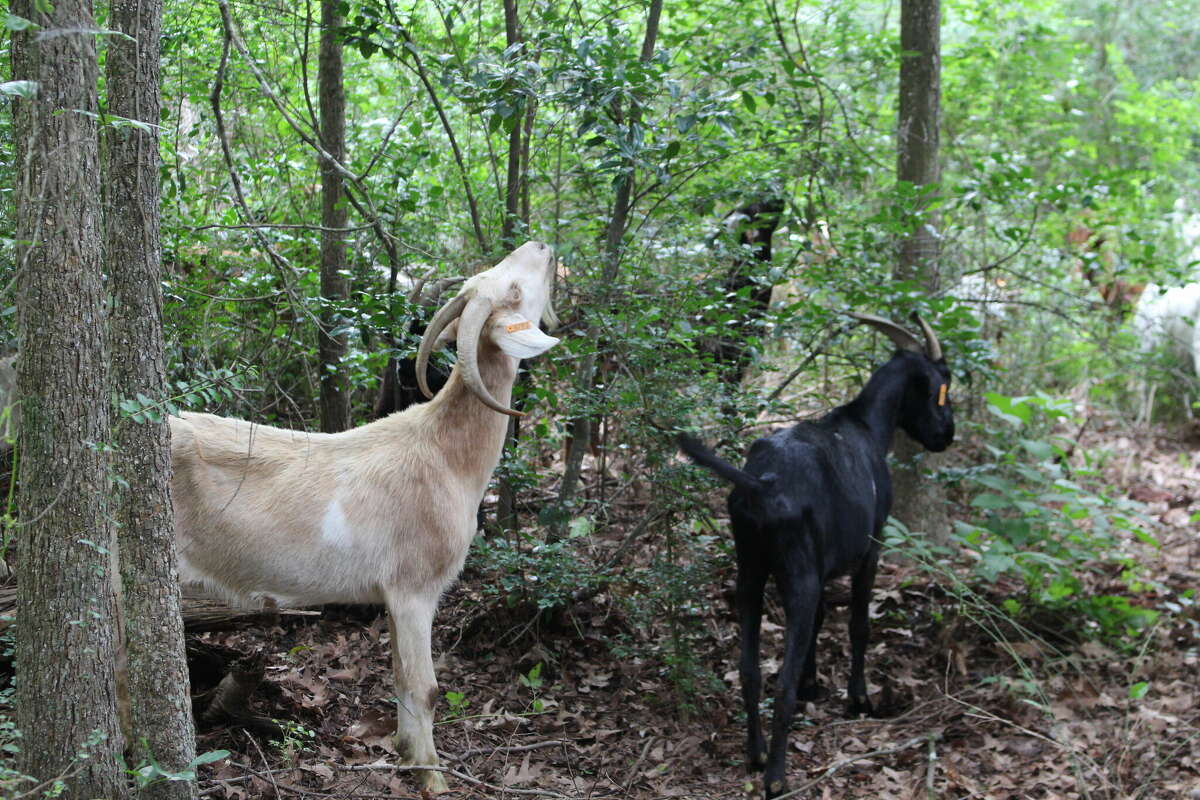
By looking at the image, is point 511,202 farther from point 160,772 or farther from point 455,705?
point 160,772

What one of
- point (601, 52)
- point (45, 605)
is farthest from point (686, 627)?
point (45, 605)

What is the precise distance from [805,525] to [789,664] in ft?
2.21

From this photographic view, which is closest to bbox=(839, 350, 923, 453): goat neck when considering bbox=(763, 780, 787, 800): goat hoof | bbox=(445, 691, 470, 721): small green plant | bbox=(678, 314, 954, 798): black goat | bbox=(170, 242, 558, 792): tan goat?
bbox=(678, 314, 954, 798): black goat

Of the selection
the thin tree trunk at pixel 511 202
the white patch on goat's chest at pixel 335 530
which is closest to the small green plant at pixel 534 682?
the thin tree trunk at pixel 511 202

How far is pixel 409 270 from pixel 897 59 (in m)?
3.89

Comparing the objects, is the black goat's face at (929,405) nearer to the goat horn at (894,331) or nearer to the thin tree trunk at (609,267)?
the goat horn at (894,331)

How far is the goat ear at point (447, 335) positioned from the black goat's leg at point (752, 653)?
1.82 m

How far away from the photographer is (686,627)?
582cm

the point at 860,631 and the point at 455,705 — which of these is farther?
the point at 860,631

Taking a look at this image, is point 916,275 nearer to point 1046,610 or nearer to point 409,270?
point 1046,610

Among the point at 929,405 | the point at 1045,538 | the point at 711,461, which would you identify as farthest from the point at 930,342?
the point at 711,461

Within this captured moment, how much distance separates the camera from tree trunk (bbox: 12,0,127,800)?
2.86 meters

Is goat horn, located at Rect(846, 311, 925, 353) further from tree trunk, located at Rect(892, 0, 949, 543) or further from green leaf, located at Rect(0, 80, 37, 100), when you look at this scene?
green leaf, located at Rect(0, 80, 37, 100)

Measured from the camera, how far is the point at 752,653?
533 centimetres
